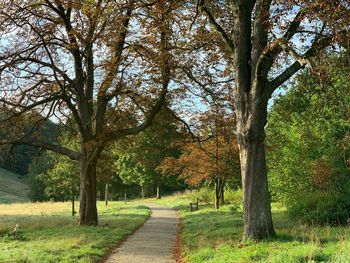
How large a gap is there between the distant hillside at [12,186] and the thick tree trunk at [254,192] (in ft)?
236

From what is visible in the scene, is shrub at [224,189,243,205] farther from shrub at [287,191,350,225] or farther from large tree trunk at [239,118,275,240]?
large tree trunk at [239,118,275,240]

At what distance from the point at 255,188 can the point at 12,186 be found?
3480 inches

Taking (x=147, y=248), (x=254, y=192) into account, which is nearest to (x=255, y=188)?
(x=254, y=192)

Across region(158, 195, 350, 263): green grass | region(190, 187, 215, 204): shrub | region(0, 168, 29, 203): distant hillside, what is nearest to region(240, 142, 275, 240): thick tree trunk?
region(158, 195, 350, 263): green grass

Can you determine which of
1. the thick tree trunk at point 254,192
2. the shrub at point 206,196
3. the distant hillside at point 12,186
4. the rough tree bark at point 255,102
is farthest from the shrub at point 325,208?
the distant hillside at point 12,186

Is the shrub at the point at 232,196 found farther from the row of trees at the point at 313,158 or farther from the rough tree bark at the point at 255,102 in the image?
the rough tree bark at the point at 255,102

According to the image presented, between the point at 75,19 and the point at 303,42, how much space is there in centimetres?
1014

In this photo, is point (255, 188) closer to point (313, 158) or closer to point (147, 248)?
point (147, 248)

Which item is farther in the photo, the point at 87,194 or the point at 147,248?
the point at 87,194

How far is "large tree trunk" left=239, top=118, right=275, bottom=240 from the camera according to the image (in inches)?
484

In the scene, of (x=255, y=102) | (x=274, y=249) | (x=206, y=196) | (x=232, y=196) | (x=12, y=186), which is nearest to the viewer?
(x=274, y=249)

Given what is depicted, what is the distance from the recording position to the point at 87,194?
66.2 ft

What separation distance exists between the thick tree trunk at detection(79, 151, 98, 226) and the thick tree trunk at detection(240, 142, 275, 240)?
945 centimetres

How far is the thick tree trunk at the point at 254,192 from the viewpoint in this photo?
40.4ft
